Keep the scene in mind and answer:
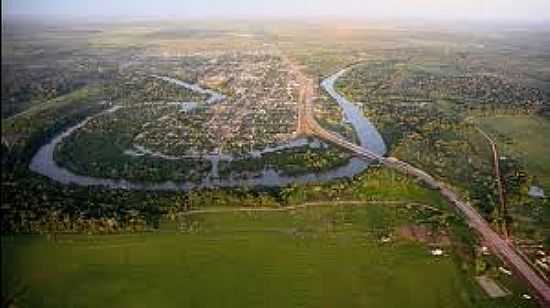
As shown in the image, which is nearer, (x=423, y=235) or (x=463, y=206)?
(x=423, y=235)

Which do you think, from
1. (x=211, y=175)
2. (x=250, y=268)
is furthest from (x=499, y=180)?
(x=250, y=268)

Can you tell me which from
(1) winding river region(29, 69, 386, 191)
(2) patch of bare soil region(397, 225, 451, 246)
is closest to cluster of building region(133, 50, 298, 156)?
(1) winding river region(29, 69, 386, 191)

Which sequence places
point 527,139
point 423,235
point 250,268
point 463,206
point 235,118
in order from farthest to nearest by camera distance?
point 235,118 < point 527,139 < point 463,206 < point 423,235 < point 250,268

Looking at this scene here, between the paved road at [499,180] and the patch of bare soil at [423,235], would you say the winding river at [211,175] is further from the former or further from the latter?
the patch of bare soil at [423,235]

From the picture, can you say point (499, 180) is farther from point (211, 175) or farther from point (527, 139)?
point (211, 175)

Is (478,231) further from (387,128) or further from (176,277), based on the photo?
(387,128)

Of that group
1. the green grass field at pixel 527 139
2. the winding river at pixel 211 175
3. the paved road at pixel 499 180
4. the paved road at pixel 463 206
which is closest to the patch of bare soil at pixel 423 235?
the paved road at pixel 463 206

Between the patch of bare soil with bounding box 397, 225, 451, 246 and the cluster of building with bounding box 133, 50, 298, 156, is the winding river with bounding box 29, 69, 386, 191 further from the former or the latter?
the patch of bare soil with bounding box 397, 225, 451, 246
